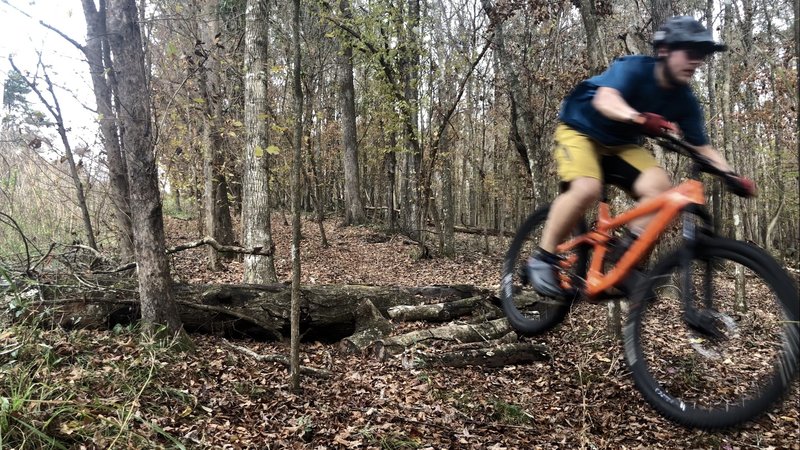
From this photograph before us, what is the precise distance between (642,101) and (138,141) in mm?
4755

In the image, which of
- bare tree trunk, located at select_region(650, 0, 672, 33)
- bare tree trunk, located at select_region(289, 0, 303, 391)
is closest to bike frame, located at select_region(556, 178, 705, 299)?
bare tree trunk, located at select_region(289, 0, 303, 391)

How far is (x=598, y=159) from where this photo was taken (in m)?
3.16

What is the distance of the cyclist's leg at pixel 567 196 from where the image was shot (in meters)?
3.09

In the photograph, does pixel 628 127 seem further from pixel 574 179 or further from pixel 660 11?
pixel 660 11

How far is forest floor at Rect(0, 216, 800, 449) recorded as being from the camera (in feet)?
13.8

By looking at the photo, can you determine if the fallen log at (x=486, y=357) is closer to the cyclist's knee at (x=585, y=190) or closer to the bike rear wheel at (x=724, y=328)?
the bike rear wheel at (x=724, y=328)

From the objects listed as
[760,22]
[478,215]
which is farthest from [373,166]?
[760,22]

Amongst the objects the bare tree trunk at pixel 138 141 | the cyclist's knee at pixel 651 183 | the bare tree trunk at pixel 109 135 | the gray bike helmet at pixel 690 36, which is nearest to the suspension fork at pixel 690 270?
the cyclist's knee at pixel 651 183

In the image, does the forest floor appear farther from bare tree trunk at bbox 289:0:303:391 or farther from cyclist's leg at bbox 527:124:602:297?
cyclist's leg at bbox 527:124:602:297

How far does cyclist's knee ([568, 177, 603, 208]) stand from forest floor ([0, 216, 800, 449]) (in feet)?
7.70

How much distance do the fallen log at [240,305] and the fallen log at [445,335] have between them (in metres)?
0.92

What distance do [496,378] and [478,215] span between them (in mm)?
24963

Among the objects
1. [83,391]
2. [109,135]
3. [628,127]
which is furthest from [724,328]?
[109,135]

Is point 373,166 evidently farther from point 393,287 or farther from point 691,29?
point 691,29
